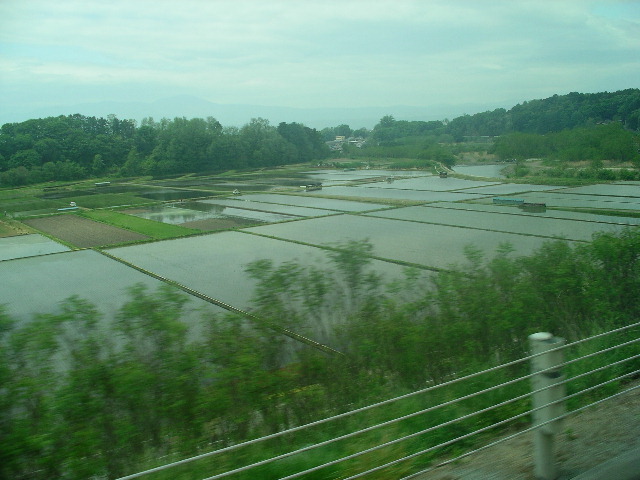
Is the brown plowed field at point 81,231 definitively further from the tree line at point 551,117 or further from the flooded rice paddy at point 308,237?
the tree line at point 551,117

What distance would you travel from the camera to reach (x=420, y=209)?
27.3 meters

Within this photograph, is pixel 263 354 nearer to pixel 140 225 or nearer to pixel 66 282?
pixel 66 282

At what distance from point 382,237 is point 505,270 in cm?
1238

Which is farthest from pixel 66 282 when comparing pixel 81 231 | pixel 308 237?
pixel 81 231

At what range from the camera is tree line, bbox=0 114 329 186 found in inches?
1676

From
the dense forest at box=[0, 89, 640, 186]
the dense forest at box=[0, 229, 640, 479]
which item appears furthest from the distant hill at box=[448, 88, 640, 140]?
the dense forest at box=[0, 229, 640, 479]

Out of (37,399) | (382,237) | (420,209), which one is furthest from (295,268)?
(420,209)

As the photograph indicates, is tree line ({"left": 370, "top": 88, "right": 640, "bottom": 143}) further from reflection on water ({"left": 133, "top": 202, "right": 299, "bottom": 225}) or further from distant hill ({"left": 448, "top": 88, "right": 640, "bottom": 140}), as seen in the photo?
reflection on water ({"left": 133, "top": 202, "right": 299, "bottom": 225})

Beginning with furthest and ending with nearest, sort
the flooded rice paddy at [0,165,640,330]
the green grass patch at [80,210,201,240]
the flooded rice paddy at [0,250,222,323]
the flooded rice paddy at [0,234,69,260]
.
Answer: the green grass patch at [80,210,201,240] < the flooded rice paddy at [0,234,69,260] < the flooded rice paddy at [0,165,640,330] < the flooded rice paddy at [0,250,222,323]

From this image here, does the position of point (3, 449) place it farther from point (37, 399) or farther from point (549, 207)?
point (549, 207)

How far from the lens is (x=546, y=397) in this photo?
9.95 ft

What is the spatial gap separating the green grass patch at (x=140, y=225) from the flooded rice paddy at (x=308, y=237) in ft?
3.59

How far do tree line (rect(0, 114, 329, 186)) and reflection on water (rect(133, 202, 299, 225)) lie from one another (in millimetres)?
15448

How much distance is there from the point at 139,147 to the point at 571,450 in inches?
2650
